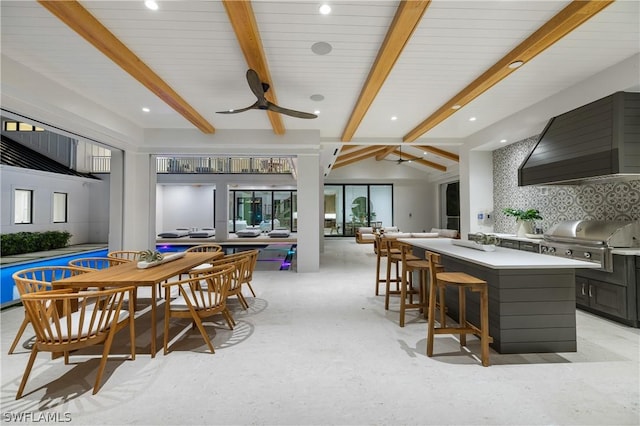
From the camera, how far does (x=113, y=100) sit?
4.27m

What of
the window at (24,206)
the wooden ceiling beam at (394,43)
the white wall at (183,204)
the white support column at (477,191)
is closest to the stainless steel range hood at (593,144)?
the white support column at (477,191)

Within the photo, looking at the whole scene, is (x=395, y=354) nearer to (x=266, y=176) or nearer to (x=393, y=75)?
(x=393, y=75)

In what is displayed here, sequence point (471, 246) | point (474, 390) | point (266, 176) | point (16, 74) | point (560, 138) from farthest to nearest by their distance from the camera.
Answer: point (266, 176) → point (560, 138) → point (471, 246) → point (16, 74) → point (474, 390)

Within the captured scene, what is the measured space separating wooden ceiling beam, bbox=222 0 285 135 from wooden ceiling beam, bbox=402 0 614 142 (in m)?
2.71

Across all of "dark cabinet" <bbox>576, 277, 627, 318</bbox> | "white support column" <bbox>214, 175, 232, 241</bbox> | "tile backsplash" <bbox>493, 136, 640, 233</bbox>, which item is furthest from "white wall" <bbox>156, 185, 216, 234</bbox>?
"dark cabinet" <bbox>576, 277, 627, 318</bbox>

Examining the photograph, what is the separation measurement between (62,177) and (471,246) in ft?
25.5

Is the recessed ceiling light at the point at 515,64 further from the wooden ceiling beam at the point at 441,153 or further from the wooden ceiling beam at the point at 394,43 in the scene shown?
the wooden ceiling beam at the point at 441,153

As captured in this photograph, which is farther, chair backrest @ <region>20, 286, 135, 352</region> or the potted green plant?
the potted green plant

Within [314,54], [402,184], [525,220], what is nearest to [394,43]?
[314,54]

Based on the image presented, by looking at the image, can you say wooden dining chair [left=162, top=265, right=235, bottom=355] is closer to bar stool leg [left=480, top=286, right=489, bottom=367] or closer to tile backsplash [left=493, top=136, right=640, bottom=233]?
bar stool leg [left=480, top=286, right=489, bottom=367]

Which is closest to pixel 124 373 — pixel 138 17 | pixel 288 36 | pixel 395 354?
pixel 395 354

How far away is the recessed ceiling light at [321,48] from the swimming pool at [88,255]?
15.4 ft

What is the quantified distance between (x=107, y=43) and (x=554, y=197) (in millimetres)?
6588

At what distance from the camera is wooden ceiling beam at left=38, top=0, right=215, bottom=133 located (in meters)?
2.24
